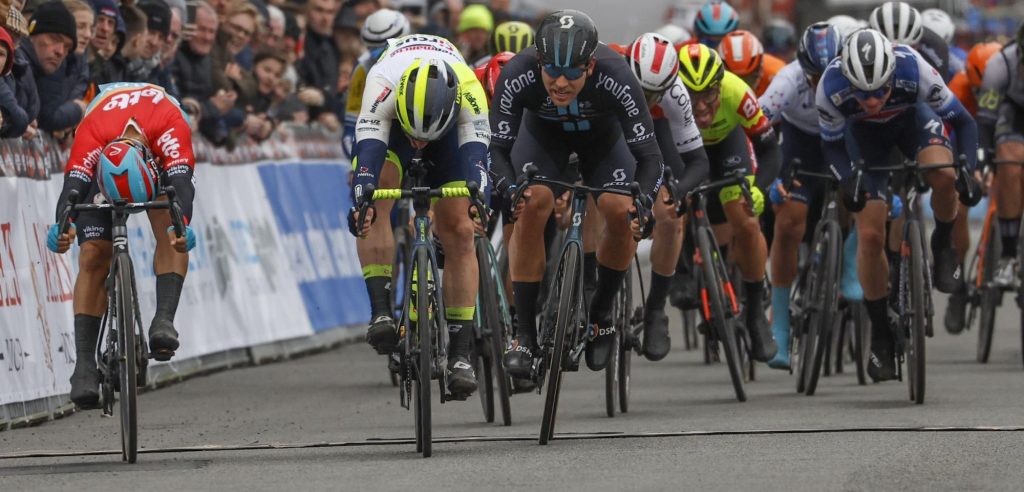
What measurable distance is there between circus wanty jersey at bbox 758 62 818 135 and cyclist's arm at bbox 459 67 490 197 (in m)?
4.11

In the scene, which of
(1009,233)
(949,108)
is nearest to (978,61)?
(1009,233)

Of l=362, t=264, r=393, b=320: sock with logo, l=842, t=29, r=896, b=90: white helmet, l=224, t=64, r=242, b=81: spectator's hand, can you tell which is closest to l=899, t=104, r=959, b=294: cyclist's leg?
l=842, t=29, r=896, b=90: white helmet

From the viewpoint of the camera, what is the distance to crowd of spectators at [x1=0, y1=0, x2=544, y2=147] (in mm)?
12352

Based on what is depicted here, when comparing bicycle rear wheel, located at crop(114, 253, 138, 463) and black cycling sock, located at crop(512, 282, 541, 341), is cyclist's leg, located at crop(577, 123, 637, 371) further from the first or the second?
bicycle rear wheel, located at crop(114, 253, 138, 463)

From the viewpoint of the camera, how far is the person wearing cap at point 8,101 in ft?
37.7

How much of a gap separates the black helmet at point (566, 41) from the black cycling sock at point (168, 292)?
2.04 metres

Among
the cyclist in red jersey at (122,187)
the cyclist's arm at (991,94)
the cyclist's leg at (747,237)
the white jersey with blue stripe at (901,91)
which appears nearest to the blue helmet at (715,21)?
the cyclist's arm at (991,94)

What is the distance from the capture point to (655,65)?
11.6 m

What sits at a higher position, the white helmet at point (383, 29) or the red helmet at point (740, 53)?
the white helmet at point (383, 29)

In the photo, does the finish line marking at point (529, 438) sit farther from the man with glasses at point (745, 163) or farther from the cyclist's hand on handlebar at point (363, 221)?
the man with glasses at point (745, 163)

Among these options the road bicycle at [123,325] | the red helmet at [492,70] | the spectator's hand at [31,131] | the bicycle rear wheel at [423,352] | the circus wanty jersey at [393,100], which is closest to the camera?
the bicycle rear wheel at [423,352]

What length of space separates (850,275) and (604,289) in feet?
10.1

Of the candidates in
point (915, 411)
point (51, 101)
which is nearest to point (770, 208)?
point (915, 411)

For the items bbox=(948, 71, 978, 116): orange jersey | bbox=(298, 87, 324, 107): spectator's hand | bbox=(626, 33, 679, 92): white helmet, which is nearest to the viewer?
bbox=(626, 33, 679, 92): white helmet
